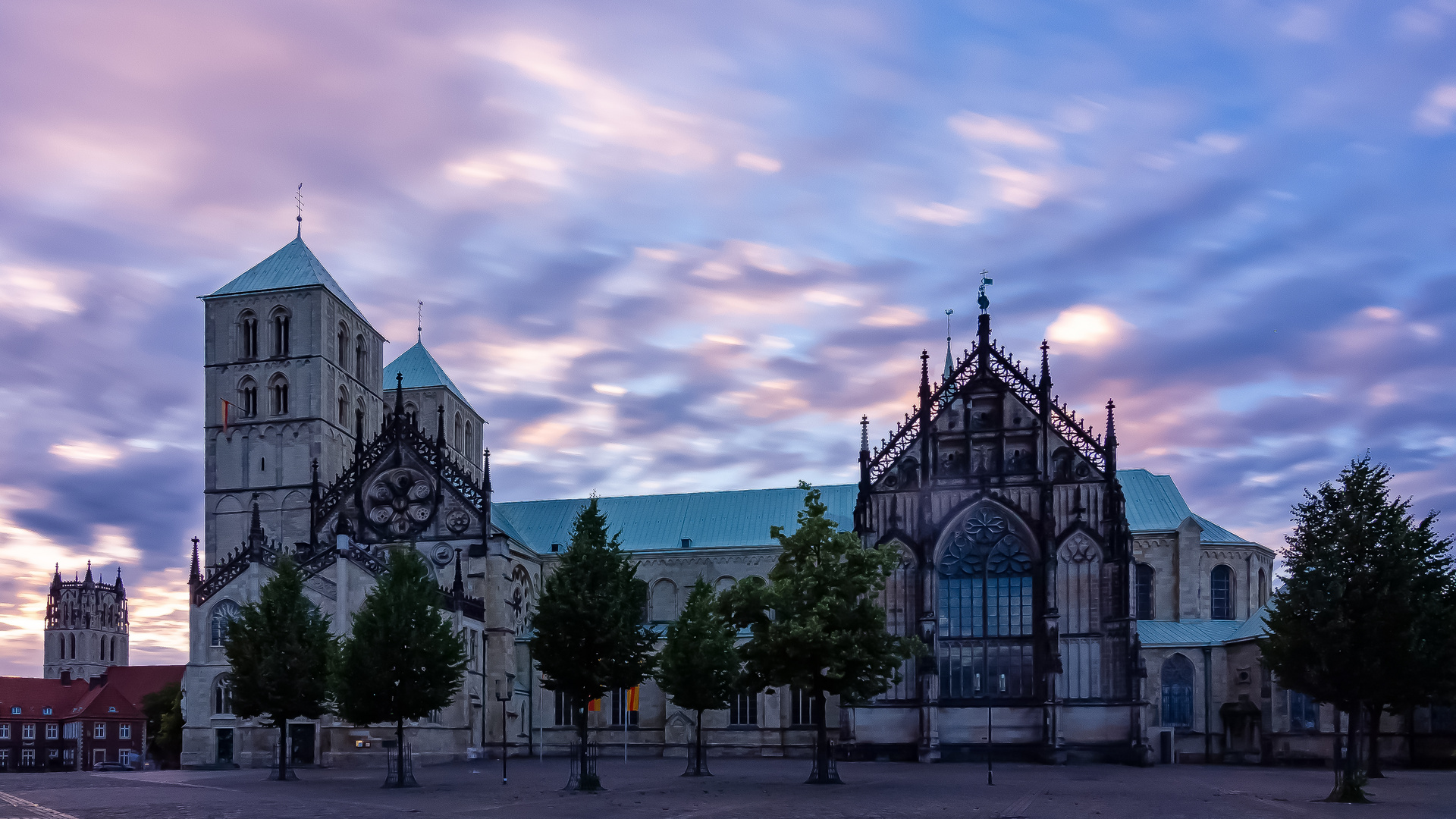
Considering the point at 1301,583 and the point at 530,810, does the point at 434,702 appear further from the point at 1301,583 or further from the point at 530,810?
the point at 1301,583

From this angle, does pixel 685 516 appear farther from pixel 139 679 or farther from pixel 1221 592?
pixel 139 679

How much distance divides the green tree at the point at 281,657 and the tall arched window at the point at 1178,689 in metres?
43.0

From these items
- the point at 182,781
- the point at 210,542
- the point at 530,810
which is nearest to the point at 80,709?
the point at 210,542

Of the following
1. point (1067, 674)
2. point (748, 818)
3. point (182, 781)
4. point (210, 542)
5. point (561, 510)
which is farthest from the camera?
point (561, 510)

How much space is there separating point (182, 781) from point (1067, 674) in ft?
129

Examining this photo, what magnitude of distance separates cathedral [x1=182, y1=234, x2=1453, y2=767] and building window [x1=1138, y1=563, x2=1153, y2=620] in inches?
3.7

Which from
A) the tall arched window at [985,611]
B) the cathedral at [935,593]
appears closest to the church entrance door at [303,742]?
the cathedral at [935,593]

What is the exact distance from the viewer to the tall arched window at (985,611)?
6244 cm

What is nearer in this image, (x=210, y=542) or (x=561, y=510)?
(x=210, y=542)

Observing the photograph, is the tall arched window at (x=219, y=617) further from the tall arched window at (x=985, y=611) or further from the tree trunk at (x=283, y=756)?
the tall arched window at (x=985, y=611)

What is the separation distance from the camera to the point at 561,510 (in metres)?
85.8

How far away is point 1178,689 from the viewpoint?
67.9 m

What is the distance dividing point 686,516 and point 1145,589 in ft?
95.7

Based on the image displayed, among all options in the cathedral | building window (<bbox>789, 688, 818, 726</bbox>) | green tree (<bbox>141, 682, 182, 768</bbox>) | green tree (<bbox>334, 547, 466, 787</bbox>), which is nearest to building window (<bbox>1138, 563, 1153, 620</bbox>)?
the cathedral
